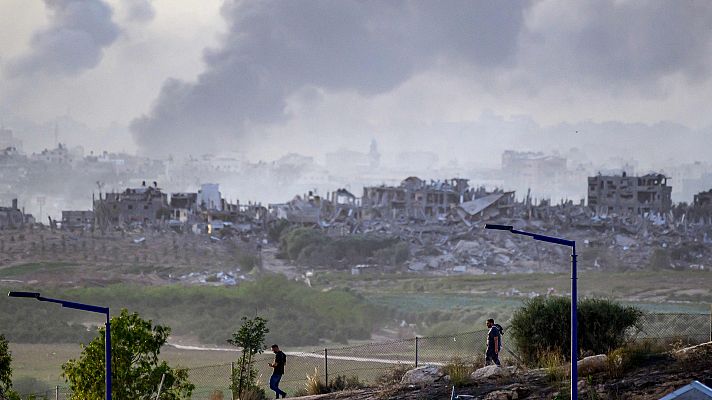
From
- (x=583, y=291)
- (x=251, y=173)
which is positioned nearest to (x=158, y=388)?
(x=583, y=291)

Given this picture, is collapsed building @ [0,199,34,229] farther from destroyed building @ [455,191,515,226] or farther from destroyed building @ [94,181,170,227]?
destroyed building @ [455,191,515,226]

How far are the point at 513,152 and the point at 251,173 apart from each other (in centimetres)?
3678

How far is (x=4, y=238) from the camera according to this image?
111 meters

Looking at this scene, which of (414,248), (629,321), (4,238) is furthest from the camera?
(414,248)

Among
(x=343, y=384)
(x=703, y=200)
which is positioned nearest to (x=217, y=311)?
(x=343, y=384)

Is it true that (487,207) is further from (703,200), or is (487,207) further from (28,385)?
(28,385)

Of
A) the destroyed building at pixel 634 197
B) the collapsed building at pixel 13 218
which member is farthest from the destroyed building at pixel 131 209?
the destroyed building at pixel 634 197

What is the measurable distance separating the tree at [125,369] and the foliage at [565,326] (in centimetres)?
972

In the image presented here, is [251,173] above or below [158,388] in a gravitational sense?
above

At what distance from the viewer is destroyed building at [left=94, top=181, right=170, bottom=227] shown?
395 feet

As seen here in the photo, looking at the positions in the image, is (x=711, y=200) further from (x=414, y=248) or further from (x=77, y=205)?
(x=77, y=205)

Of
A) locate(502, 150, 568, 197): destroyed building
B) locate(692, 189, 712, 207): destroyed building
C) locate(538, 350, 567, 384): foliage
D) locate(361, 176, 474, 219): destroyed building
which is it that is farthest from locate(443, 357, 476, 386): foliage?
locate(502, 150, 568, 197): destroyed building

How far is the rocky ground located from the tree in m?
3.87

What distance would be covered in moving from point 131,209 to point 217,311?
36.4 metres
